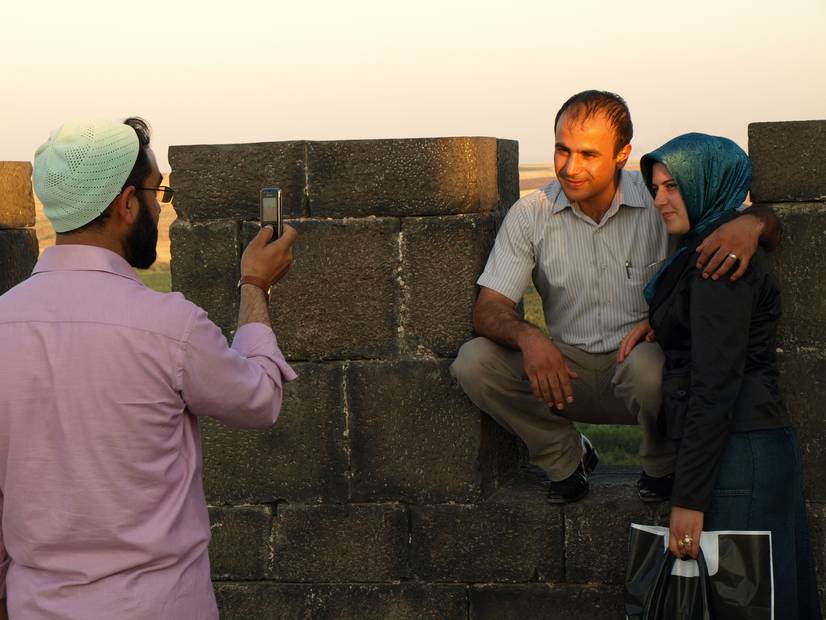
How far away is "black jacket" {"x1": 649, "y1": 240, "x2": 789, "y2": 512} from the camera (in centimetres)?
399

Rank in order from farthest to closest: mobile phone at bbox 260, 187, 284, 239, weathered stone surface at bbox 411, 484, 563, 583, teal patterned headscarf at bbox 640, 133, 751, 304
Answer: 1. weathered stone surface at bbox 411, 484, 563, 583
2. teal patterned headscarf at bbox 640, 133, 751, 304
3. mobile phone at bbox 260, 187, 284, 239

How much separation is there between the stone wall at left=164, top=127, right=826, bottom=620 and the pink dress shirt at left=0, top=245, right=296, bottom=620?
234cm

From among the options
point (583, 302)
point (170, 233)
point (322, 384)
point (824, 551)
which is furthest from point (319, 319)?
point (824, 551)

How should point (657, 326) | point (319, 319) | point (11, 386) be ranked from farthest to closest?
point (319, 319)
point (657, 326)
point (11, 386)

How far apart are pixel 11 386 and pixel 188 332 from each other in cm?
39

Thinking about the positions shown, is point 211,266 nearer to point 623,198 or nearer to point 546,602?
point 623,198

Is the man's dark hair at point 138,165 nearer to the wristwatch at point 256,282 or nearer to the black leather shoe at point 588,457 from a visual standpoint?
the wristwatch at point 256,282

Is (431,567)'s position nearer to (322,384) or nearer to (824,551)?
(322,384)

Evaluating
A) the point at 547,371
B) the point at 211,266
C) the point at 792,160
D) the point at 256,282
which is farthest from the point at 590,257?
the point at 256,282

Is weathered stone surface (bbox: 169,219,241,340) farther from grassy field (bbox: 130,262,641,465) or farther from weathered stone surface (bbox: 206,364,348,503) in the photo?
grassy field (bbox: 130,262,641,465)

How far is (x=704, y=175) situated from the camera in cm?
436

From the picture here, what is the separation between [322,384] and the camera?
211 inches

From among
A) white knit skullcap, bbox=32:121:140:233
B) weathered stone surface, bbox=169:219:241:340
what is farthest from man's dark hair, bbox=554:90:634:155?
white knit skullcap, bbox=32:121:140:233

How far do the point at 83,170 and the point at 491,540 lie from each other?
287cm
